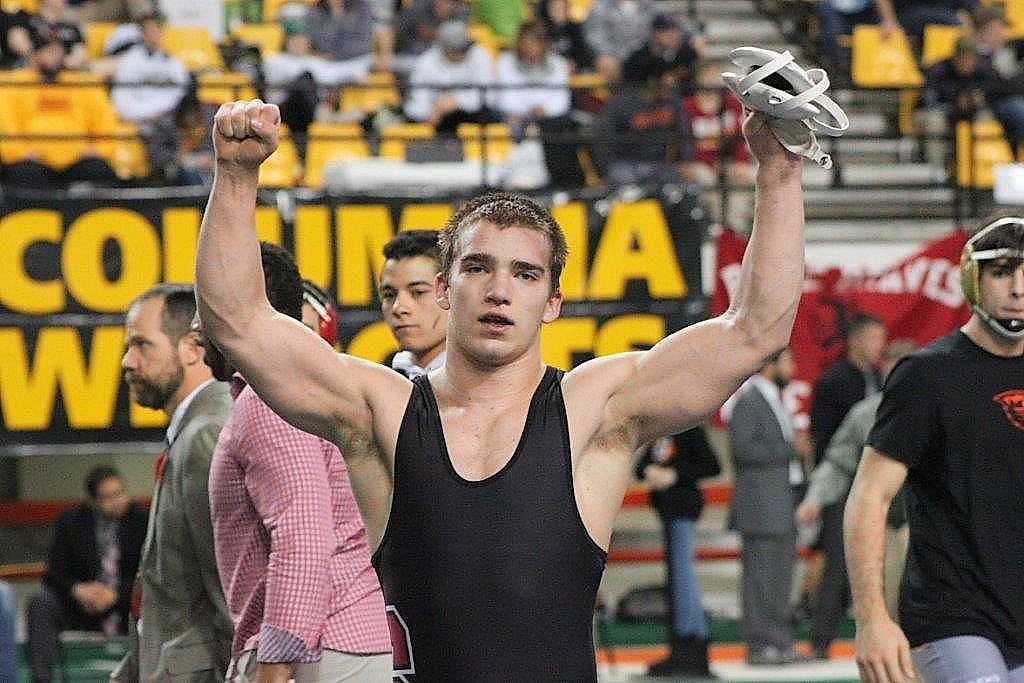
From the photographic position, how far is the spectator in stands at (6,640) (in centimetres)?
402

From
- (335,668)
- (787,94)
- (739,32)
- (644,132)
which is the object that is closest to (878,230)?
(644,132)

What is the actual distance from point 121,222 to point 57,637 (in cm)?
254

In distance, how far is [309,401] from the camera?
12.2 feet

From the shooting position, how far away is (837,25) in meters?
17.1

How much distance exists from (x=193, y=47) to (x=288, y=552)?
11945 mm

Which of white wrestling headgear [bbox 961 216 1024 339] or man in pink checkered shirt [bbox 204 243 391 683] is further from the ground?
white wrestling headgear [bbox 961 216 1024 339]

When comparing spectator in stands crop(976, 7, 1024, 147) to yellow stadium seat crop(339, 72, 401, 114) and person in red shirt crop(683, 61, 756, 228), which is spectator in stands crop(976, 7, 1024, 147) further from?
yellow stadium seat crop(339, 72, 401, 114)

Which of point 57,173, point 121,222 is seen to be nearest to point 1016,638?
point 121,222

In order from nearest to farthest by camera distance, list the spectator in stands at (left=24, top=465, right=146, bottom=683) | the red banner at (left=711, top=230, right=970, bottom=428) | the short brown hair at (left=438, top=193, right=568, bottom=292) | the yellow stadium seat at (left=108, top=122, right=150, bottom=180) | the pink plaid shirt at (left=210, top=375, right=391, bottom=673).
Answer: the short brown hair at (left=438, top=193, right=568, bottom=292), the pink plaid shirt at (left=210, top=375, right=391, bottom=673), the spectator in stands at (left=24, top=465, right=146, bottom=683), the red banner at (left=711, top=230, right=970, bottom=428), the yellow stadium seat at (left=108, top=122, right=150, bottom=180)

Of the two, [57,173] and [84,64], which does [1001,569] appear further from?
[84,64]

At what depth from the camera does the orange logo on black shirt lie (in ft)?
17.0

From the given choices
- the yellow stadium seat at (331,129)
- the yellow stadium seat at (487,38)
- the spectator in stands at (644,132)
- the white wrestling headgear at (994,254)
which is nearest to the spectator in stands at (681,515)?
the spectator in stands at (644,132)

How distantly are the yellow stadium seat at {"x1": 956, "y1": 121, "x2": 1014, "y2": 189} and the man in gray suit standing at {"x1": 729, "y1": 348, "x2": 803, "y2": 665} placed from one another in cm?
386

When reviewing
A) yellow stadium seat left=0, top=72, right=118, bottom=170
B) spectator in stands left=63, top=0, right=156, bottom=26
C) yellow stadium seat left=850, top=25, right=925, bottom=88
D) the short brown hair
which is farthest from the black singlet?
yellow stadium seat left=850, top=25, right=925, bottom=88
